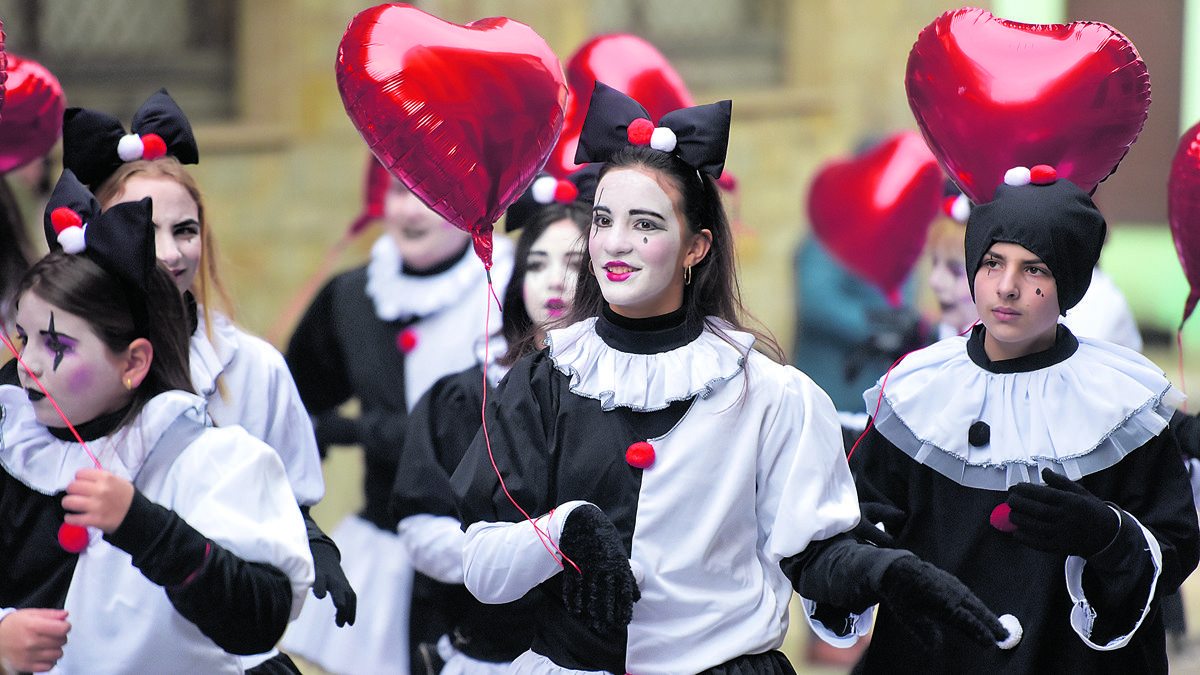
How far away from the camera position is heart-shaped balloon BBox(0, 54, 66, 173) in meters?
3.24

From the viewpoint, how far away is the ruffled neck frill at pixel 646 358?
2367 millimetres

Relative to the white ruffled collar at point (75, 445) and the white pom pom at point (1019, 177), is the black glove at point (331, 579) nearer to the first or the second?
the white ruffled collar at point (75, 445)

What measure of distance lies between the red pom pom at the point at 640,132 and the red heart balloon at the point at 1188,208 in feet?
4.49

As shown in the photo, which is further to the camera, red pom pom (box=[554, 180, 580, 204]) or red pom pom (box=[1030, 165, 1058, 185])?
red pom pom (box=[554, 180, 580, 204])

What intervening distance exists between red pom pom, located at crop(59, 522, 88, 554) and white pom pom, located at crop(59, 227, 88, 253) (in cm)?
45

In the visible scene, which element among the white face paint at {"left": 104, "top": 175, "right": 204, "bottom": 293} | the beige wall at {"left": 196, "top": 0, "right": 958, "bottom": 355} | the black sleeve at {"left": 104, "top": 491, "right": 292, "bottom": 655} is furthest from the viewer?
the beige wall at {"left": 196, "top": 0, "right": 958, "bottom": 355}

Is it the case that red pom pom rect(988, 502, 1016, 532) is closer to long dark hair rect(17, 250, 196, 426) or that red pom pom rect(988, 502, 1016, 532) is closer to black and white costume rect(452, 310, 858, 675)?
black and white costume rect(452, 310, 858, 675)

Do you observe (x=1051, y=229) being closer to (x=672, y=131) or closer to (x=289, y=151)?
(x=672, y=131)

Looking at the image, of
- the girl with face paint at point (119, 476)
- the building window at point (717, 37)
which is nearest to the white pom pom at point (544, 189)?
the girl with face paint at point (119, 476)

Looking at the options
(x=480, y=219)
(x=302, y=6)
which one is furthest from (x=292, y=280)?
(x=480, y=219)

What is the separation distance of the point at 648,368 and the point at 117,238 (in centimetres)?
88

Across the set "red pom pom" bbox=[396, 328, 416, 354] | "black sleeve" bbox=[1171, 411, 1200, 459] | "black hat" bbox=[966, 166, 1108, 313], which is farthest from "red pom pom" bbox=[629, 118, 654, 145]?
"red pom pom" bbox=[396, 328, 416, 354]

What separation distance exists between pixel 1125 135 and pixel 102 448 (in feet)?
6.32

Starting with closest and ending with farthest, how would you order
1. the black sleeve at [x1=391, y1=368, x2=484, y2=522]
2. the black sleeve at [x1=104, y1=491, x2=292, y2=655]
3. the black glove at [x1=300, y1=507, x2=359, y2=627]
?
1. the black sleeve at [x1=104, y1=491, x2=292, y2=655]
2. the black glove at [x1=300, y1=507, x2=359, y2=627]
3. the black sleeve at [x1=391, y1=368, x2=484, y2=522]
